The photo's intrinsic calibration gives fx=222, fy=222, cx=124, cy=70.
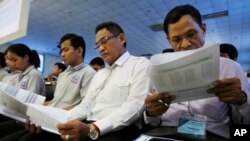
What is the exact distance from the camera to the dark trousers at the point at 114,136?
1.14 meters

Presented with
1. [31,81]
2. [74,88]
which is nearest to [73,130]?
[74,88]

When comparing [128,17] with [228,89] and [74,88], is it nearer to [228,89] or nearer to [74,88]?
[74,88]

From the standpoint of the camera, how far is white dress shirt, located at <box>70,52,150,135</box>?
1.19 meters

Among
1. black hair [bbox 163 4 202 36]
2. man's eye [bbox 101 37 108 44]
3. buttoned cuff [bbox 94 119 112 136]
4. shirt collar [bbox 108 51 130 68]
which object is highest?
black hair [bbox 163 4 202 36]

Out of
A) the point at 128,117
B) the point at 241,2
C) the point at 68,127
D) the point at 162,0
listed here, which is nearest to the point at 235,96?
the point at 128,117

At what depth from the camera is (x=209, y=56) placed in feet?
2.31

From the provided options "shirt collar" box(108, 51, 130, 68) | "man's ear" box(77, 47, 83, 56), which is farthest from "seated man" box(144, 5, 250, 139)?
"man's ear" box(77, 47, 83, 56)

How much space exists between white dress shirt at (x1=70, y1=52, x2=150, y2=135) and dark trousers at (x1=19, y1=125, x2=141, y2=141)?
0.10ft

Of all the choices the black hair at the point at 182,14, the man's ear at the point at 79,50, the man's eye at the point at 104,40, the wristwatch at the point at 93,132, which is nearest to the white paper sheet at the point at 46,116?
the wristwatch at the point at 93,132

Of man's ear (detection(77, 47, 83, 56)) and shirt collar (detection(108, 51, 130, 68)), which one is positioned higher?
man's ear (detection(77, 47, 83, 56))

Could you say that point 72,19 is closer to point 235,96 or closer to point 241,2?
point 241,2

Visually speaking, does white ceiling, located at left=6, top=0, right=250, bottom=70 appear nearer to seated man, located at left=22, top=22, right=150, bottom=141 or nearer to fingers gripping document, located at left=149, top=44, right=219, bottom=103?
seated man, located at left=22, top=22, right=150, bottom=141

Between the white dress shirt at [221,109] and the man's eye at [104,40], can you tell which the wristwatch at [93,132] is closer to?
the white dress shirt at [221,109]

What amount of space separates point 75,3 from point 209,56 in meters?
6.01
